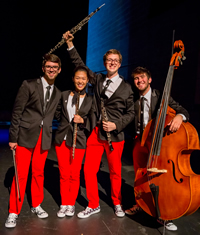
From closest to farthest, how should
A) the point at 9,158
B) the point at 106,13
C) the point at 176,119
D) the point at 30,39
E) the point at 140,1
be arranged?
1. the point at 176,119
2. the point at 9,158
3. the point at 140,1
4. the point at 106,13
5. the point at 30,39

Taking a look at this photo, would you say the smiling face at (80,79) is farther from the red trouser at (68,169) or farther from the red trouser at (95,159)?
the red trouser at (68,169)

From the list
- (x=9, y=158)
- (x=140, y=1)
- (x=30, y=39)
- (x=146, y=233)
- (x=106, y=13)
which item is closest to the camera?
(x=146, y=233)

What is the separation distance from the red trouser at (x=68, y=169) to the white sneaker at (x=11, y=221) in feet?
1.57

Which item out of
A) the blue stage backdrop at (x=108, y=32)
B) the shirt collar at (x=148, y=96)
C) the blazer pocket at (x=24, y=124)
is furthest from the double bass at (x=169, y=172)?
the blue stage backdrop at (x=108, y=32)

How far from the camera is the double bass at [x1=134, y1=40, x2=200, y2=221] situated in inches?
67.0

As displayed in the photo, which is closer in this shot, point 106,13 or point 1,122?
point 106,13

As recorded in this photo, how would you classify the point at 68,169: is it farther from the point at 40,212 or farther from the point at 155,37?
the point at 155,37

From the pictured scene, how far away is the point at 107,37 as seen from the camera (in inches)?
287

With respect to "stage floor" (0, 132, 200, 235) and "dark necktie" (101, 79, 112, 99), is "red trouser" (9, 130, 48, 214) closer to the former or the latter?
"stage floor" (0, 132, 200, 235)

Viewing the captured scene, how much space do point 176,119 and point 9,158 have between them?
132 inches

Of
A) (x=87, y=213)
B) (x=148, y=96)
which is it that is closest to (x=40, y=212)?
(x=87, y=213)

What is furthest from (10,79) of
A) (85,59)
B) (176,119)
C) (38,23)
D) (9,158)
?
(176,119)

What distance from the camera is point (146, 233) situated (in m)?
2.00

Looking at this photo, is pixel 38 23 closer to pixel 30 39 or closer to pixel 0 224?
pixel 30 39
